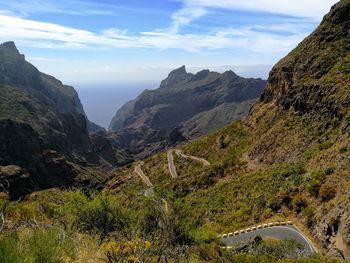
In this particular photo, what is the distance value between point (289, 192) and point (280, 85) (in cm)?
4773

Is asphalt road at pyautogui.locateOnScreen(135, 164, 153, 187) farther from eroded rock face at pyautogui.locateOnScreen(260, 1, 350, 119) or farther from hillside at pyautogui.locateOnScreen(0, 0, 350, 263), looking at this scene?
eroded rock face at pyautogui.locateOnScreen(260, 1, 350, 119)

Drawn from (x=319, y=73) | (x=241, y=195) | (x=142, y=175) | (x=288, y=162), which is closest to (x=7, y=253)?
(x=241, y=195)

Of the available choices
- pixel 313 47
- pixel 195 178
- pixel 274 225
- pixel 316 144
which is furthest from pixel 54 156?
pixel 274 225

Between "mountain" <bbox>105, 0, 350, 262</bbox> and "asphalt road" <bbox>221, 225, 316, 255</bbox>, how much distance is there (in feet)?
2.84

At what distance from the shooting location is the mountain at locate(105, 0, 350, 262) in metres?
36.3

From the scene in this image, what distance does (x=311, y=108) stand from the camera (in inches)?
2608

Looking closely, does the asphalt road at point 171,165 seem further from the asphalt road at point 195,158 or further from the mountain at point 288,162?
the asphalt road at point 195,158

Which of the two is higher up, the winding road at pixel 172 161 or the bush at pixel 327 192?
the bush at pixel 327 192

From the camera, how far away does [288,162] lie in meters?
57.5

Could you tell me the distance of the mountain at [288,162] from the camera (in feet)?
119

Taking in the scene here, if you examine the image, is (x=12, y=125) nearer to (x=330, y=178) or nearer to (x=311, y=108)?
(x=311, y=108)

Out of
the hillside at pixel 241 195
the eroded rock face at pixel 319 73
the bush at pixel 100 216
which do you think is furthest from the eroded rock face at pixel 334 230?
the eroded rock face at pixel 319 73

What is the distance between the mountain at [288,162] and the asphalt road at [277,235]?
87 centimetres

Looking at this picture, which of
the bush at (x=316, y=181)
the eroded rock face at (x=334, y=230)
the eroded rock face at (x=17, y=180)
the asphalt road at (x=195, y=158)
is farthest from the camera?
the eroded rock face at (x=17, y=180)
